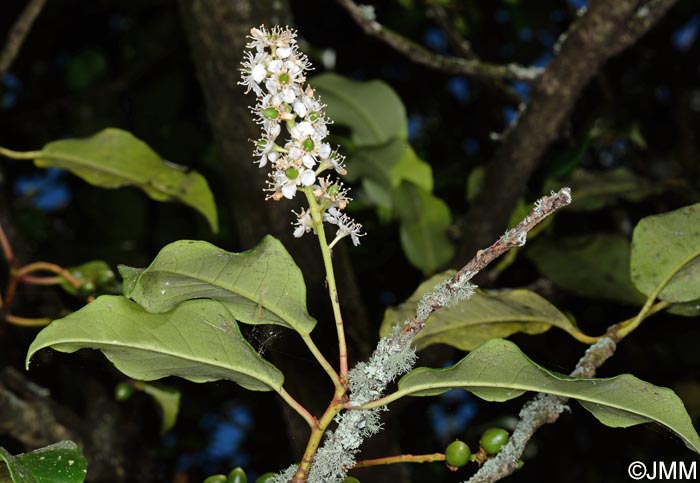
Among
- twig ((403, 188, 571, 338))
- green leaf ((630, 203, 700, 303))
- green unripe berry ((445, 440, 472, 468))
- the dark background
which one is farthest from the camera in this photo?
the dark background

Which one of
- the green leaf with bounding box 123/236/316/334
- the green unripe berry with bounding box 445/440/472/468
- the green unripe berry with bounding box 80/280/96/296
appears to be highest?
the green unripe berry with bounding box 80/280/96/296

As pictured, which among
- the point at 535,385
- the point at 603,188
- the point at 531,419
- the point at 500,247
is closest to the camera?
the point at 500,247

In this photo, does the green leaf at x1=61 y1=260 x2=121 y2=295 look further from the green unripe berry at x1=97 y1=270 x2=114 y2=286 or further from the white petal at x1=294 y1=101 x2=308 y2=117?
the white petal at x1=294 y1=101 x2=308 y2=117

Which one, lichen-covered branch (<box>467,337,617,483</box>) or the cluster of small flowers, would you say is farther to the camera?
lichen-covered branch (<box>467,337,617,483</box>)

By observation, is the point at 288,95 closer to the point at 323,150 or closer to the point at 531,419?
the point at 323,150

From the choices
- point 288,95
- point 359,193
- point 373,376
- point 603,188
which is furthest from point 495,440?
point 359,193

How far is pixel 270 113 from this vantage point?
79cm

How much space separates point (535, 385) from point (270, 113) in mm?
368

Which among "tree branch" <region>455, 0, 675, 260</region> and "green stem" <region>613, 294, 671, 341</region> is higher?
"tree branch" <region>455, 0, 675, 260</region>

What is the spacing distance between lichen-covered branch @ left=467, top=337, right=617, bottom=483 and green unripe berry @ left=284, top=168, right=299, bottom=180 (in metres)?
0.37

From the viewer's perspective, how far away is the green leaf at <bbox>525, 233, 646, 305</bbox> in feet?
4.96

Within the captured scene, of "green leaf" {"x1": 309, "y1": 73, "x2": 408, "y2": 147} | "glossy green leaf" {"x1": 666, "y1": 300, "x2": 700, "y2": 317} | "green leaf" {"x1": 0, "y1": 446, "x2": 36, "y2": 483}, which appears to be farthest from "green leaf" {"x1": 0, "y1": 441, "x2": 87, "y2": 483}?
"green leaf" {"x1": 309, "y1": 73, "x2": 408, "y2": 147}

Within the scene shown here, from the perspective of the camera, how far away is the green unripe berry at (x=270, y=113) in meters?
0.79

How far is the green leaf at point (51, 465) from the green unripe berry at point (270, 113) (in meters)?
0.37
